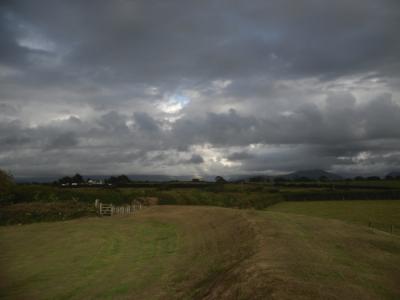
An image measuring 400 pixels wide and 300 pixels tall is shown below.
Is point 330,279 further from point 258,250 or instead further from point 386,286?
point 258,250

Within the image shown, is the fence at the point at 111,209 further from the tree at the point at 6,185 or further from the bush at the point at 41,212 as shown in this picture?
the tree at the point at 6,185

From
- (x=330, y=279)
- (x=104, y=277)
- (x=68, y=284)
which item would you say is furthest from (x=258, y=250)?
(x=68, y=284)

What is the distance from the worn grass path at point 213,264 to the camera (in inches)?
486

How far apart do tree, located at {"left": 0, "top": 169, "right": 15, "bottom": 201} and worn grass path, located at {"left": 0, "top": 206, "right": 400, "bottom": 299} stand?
21110mm

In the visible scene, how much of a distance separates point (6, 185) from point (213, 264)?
43.6 meters

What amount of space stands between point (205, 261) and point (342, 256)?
695 cm

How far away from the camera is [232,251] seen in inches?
773

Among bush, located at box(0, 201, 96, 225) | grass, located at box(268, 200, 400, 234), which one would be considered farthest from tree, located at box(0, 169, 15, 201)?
grass, located at box(268, 200, 400, 234)

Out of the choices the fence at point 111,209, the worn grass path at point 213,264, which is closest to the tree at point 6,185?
the fence at point 111,209

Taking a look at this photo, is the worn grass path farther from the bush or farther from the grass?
the grass

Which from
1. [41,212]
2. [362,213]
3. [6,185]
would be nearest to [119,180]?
[6,185]

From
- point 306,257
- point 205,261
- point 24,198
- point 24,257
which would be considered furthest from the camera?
point 24,198

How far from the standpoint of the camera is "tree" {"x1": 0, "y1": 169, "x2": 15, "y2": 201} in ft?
162

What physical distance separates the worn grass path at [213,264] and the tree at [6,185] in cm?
2111
